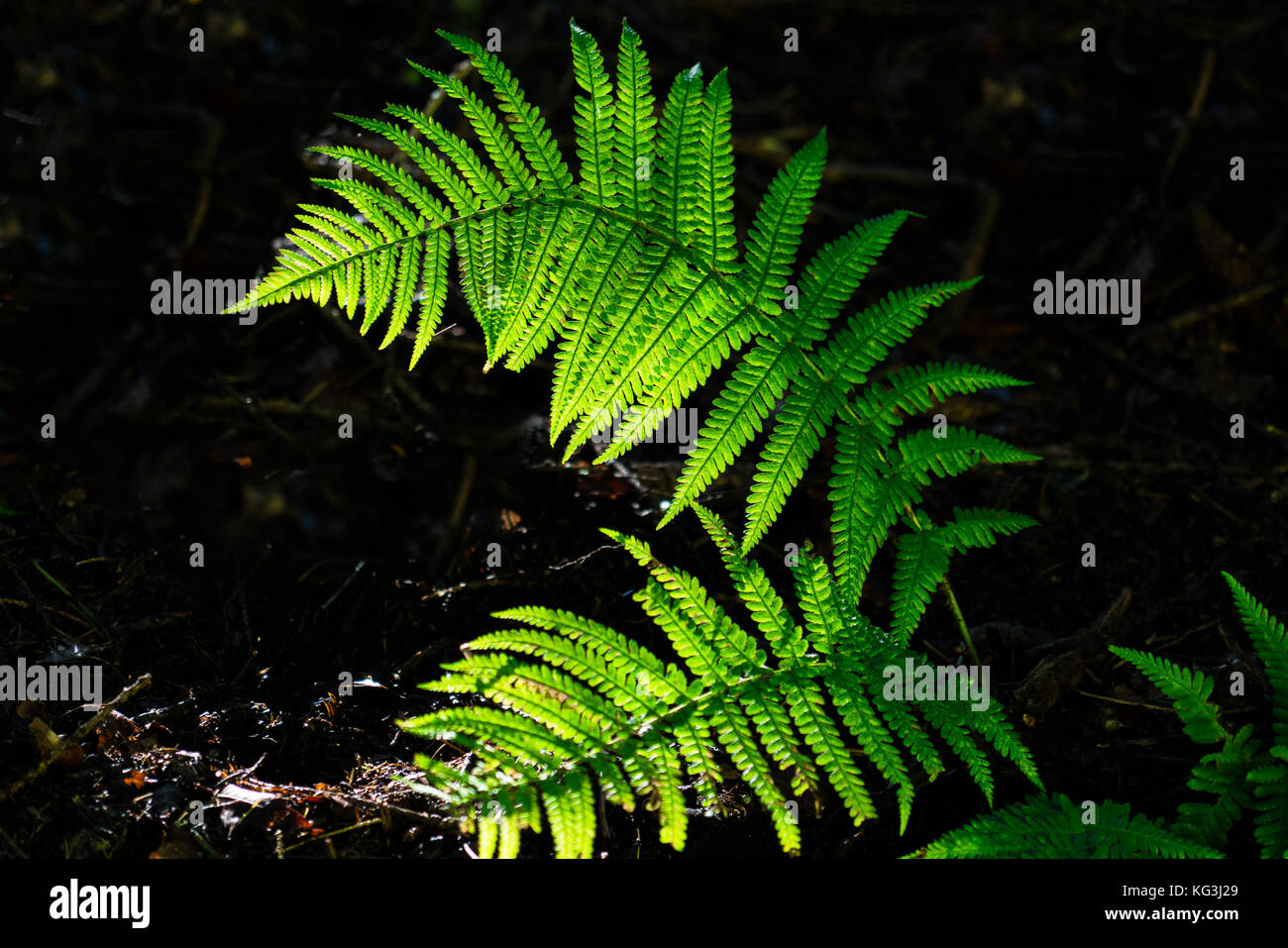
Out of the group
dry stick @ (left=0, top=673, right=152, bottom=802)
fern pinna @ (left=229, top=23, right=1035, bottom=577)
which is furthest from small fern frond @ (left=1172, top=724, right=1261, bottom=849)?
dry stick @ (left=0, top=673, right=152, bottom=802)

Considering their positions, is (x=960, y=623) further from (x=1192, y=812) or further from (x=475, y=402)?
(x=475, y=402)

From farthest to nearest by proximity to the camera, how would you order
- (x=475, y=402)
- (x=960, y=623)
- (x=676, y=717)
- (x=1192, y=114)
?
1. (x=1192, y=114)
2. (x=475, y=402)
3. (x=960, y=623)
4. (x=676, y=717)

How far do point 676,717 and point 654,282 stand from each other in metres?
0.98

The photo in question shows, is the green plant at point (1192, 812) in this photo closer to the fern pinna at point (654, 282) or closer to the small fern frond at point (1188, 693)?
the small fern frond at point (1188, 693)

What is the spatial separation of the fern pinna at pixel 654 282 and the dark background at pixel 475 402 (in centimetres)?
79

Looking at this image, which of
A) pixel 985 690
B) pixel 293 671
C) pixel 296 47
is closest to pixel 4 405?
pixel 293 671

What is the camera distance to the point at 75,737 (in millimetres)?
2252

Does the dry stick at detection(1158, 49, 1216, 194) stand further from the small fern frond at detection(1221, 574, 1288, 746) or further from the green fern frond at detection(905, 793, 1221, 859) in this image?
the green fern frond at detection(905, 793, 1221, 859)

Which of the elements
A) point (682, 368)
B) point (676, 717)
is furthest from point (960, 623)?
point (682, 368)

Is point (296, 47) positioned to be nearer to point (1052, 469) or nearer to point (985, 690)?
point (1052, 469)

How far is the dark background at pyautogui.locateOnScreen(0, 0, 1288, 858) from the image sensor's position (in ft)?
7.98
